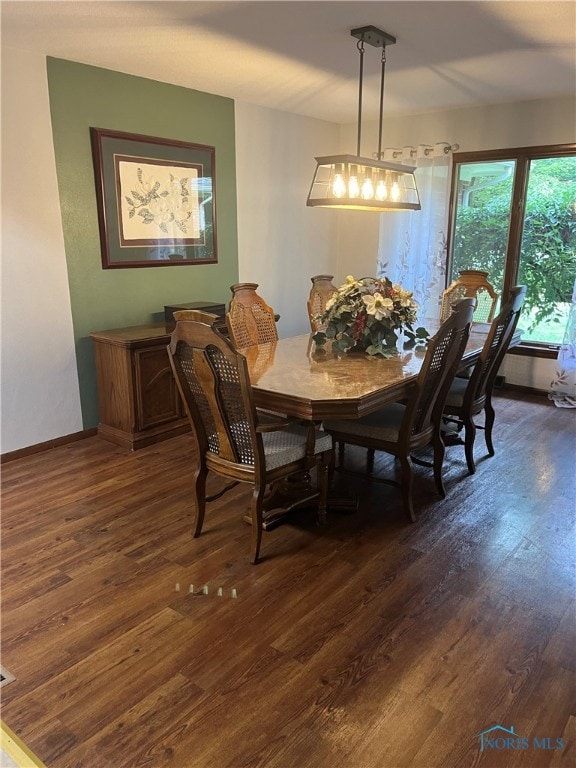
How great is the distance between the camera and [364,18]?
2.77m

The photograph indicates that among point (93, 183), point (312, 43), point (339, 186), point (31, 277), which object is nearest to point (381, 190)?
point (339, 186)

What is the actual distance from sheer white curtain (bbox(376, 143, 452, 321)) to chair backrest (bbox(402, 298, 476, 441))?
2.26 meters

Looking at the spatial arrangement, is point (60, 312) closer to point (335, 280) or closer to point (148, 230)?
point (148, 230)

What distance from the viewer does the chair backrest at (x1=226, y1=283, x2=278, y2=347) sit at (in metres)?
3.58

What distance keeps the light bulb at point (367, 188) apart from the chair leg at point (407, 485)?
57.6 inches

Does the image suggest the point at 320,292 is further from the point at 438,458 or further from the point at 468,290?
the point at 438,458

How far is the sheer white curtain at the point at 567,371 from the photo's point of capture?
479 centimetres

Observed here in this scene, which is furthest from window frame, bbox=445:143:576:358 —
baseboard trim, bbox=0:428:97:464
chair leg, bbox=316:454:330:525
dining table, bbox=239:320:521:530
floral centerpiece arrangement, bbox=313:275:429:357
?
baseboard trim, bbox=0:428:97:464

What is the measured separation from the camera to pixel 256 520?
247 centimetres

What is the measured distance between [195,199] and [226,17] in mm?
1784

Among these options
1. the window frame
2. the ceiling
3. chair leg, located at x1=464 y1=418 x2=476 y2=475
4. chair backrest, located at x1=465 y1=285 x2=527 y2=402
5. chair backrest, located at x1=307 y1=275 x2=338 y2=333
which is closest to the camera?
the ceiling

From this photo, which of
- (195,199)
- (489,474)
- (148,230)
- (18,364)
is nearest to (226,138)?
(195,199)

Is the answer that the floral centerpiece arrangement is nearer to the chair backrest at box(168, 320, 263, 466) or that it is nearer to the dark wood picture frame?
the chair backrest at box(168, 320, 263, 466)

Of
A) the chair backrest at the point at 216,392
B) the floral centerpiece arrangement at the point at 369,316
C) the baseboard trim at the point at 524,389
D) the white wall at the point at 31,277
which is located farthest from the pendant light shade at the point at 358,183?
the baseboard trim at the point at 524,389
